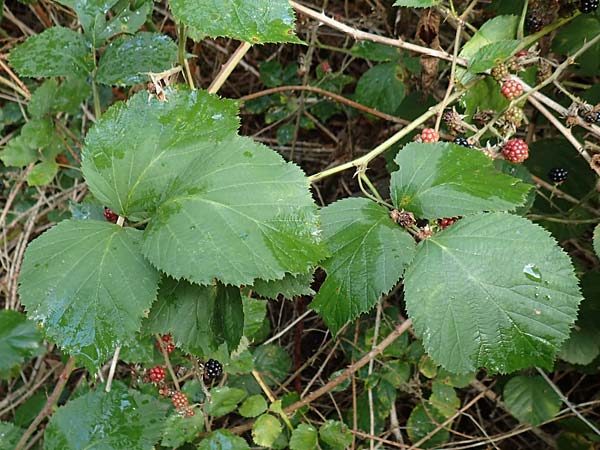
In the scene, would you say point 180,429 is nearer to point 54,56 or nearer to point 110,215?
point 110,215

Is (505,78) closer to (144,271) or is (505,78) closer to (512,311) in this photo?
(512,311)

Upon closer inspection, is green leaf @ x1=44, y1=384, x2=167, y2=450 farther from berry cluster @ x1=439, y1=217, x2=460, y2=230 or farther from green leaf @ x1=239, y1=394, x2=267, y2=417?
berry cluster @ x1=439, y1=217, x2=460, y2=230

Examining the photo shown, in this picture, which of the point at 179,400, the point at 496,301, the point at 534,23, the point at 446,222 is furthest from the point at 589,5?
the point at 179,400

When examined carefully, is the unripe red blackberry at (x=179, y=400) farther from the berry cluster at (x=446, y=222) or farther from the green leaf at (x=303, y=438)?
the berry cluster at (x=446, y=222)

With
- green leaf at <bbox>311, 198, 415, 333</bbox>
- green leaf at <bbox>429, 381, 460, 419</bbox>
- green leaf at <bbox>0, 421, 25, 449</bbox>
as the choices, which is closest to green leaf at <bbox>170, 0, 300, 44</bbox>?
green leaf at <bbox>311, 198, 415, 333</bbox>

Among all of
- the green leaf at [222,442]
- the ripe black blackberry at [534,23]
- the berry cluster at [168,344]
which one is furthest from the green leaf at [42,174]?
the ripe black blackberry at [534,23]

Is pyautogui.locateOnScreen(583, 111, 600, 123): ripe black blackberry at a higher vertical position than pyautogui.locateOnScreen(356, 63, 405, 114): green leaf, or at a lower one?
higher

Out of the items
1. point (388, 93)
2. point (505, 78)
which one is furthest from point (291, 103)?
point (505, 78)
